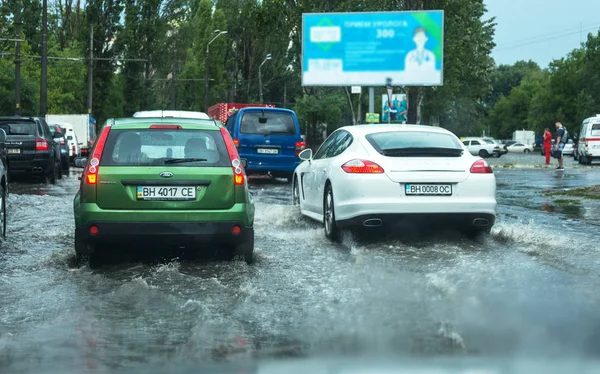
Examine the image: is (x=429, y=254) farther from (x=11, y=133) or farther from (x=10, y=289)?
(x=11, y=133)

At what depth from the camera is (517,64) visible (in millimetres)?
166500

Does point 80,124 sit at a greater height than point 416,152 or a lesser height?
greater

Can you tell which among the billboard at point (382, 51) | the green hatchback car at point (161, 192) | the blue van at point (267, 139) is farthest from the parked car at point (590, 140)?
the green hatchback car at point (161, 192)

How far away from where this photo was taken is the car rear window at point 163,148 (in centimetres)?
860

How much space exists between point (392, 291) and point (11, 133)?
16716 mm

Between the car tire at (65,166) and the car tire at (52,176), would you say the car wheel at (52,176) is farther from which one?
the car tire at (65,166)

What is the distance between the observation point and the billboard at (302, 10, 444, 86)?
3650 cm

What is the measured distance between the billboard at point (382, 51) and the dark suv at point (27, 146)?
15936mm

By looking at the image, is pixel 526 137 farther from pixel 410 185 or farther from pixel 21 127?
pixel 410 185

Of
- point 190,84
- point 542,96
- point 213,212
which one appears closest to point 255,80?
point 190,84

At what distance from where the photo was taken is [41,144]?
22.5 meters

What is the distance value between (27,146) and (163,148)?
1445 cm

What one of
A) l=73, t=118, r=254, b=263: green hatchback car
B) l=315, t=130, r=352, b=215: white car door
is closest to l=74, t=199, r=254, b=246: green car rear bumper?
l=73, t=118, r=254, b=263: green hatchback car

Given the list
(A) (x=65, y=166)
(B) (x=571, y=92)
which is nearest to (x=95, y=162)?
(A) (x=65, y=166)
